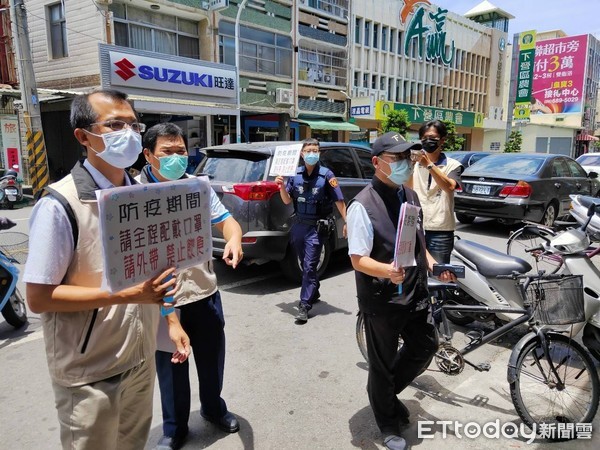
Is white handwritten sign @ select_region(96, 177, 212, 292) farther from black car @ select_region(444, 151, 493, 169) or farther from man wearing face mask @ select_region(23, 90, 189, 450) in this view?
black car @ select_region(444, 151, 493, 169)

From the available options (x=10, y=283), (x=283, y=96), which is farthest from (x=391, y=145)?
(x=283, y=96)

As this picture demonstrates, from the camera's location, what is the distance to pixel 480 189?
340 inches

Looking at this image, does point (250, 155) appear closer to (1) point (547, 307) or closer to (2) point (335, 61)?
(1) point (547, 307)

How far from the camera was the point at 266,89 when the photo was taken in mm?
20844

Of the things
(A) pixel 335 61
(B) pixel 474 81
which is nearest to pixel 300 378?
(A) pixel 335 61

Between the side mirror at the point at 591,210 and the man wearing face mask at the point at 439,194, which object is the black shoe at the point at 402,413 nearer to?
the man wearing face mask at the point at 439,194

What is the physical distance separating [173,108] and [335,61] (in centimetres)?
1296

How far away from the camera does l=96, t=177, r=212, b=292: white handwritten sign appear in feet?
4.65

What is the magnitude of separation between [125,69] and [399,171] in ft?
48.3

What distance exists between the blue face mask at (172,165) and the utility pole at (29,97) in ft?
34.8

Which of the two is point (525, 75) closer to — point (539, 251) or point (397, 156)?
point (539, 251)

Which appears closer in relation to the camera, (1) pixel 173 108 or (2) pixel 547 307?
(2) pixel 547 307

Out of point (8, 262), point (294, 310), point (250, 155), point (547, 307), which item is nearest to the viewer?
point (547, 307)

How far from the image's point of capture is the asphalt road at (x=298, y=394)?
2.64 m
